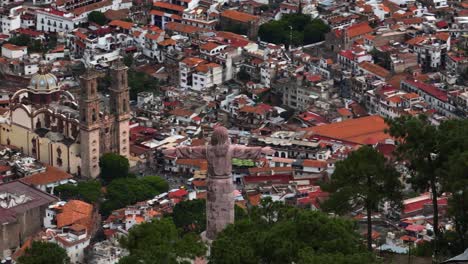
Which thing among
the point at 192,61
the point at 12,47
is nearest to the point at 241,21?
the point at 192,61

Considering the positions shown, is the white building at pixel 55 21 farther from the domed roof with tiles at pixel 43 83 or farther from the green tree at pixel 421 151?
the green tree at pixel 421 151

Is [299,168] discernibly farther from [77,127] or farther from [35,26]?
[35,26]

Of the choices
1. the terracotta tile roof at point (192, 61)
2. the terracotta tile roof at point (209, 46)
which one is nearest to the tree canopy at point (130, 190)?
the terracotta tile roof at point (192, 61)

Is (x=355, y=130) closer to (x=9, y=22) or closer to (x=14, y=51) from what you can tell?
(x=14, y=51)

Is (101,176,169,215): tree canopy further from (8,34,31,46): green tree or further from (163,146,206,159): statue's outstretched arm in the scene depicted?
(163,146,206,159): statue's outstretched arm

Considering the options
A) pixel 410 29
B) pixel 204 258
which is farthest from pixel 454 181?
pixel 410 29
